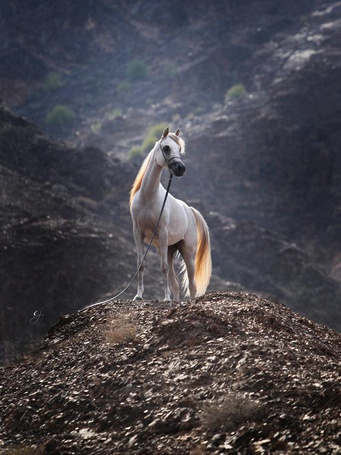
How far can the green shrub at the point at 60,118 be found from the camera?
245 feet

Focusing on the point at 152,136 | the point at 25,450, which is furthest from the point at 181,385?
the point at 152,136

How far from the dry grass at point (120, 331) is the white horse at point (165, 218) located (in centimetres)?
140

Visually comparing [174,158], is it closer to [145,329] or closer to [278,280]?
[145,329]

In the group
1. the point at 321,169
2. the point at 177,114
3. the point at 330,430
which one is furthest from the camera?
the point at 177,114

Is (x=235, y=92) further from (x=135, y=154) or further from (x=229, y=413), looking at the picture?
(x=229, y=413)

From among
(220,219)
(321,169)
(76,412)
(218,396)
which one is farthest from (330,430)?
(321,169)

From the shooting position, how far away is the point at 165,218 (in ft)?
35.9

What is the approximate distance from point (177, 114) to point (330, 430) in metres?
67.7

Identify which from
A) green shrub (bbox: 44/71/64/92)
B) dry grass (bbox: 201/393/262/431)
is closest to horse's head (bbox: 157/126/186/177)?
dry grass (bbox: 201/393/262/431)

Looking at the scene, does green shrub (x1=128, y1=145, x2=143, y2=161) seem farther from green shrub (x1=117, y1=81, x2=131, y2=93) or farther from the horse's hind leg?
the horse's hind leg

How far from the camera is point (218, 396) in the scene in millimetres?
7266

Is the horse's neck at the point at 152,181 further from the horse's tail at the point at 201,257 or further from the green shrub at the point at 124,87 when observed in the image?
the green shrub at the point at 124,87

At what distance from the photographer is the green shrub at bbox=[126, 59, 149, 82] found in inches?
3297

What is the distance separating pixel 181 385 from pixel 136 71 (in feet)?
260
